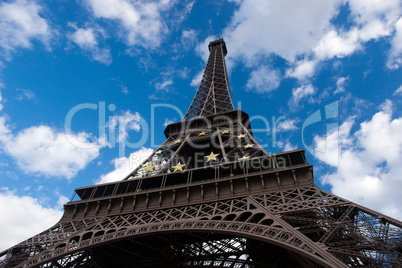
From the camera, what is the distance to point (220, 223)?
17.3 meters

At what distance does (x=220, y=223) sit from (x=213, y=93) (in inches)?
1233

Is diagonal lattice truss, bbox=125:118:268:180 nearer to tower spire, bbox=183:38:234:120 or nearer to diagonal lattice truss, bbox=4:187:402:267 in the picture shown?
tower spire, bbox=183:38:234:120

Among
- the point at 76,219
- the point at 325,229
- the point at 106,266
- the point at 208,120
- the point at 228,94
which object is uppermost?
the point at 228,94

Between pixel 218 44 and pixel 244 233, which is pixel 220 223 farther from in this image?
pixel 218 44

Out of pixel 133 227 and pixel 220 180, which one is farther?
pixel 220 180

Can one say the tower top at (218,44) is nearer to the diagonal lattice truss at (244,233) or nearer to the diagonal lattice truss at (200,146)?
the diagonal lattice truss at (200,146)

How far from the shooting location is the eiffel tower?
1433 centimetres

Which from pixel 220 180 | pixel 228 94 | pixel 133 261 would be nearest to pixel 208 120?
pixel 228 94

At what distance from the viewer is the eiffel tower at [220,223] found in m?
14.3

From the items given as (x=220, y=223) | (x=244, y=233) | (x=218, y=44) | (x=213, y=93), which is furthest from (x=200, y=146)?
(x=218, y=44)

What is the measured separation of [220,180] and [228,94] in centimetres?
2607

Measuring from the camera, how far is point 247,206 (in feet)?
62.4

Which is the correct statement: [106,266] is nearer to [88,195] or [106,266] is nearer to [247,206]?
[88,195]

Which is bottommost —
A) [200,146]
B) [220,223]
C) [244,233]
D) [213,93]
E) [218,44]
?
[244,233]
